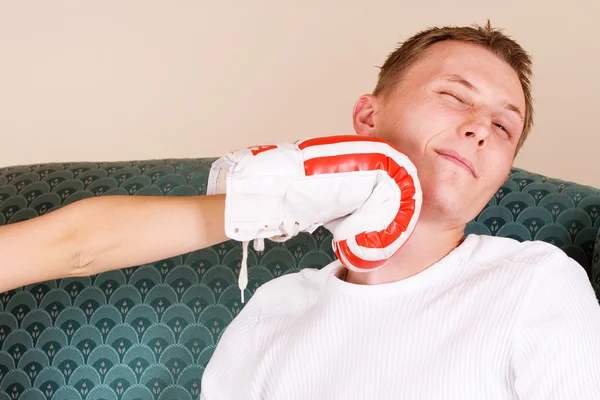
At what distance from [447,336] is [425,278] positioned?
0.40 ft

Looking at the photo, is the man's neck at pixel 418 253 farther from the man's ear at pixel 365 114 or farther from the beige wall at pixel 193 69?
the beige wall at pixel 193 69

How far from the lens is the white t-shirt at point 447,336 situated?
4.07 feet

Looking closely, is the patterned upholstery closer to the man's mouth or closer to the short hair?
the short hair

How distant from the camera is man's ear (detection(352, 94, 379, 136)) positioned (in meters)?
1.60

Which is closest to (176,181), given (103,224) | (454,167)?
(103,224)

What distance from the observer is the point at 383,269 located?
148 centimetres

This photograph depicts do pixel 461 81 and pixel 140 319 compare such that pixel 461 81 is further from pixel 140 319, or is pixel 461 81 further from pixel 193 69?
pixel 193 69

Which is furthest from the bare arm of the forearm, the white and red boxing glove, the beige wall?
the beige wall

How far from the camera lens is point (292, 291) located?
168cm

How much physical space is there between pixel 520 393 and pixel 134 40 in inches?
82.4

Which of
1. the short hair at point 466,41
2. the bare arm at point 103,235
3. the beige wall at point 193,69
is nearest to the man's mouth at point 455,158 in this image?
the short hair at point 466,41

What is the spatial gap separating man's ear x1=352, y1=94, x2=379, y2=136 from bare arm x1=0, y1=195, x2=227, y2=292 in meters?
0.34

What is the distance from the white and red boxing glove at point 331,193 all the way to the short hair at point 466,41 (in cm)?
41

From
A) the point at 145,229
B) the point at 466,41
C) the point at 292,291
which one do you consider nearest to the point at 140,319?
the point at 292,291
